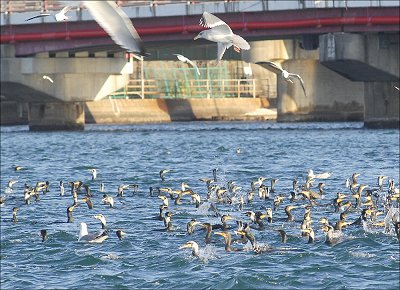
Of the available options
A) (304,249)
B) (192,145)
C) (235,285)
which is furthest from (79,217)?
(192,145)

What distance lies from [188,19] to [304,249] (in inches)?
2172

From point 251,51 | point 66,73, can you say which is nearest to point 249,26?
point 251,51

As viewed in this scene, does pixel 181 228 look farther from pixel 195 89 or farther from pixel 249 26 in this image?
pixel 195 89

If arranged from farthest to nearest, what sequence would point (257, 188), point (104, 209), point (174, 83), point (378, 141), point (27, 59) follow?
point (174, 83), point (27, 59), point (378, 141), point (257, 188), point (104, 209)

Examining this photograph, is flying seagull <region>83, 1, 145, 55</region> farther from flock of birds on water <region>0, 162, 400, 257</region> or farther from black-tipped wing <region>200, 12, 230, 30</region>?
flock of birds on water <region>0, 162, 400, 257</region>

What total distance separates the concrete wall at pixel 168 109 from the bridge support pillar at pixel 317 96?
548 inches

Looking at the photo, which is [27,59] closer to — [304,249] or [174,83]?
[174,83]

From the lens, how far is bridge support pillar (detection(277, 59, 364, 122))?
110406 millimetres

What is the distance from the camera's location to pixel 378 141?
7806 centimetres

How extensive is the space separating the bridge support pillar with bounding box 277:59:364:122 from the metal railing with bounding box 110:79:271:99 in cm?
1562

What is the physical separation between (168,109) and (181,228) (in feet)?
303

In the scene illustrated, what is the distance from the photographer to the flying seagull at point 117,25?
17.3 metres

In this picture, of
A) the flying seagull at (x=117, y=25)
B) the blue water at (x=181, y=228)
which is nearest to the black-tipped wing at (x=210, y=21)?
the blue water at (x=181, y=228)

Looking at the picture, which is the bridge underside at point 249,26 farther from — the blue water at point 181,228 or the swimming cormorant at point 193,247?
the swimming cormorant at point 193,247
